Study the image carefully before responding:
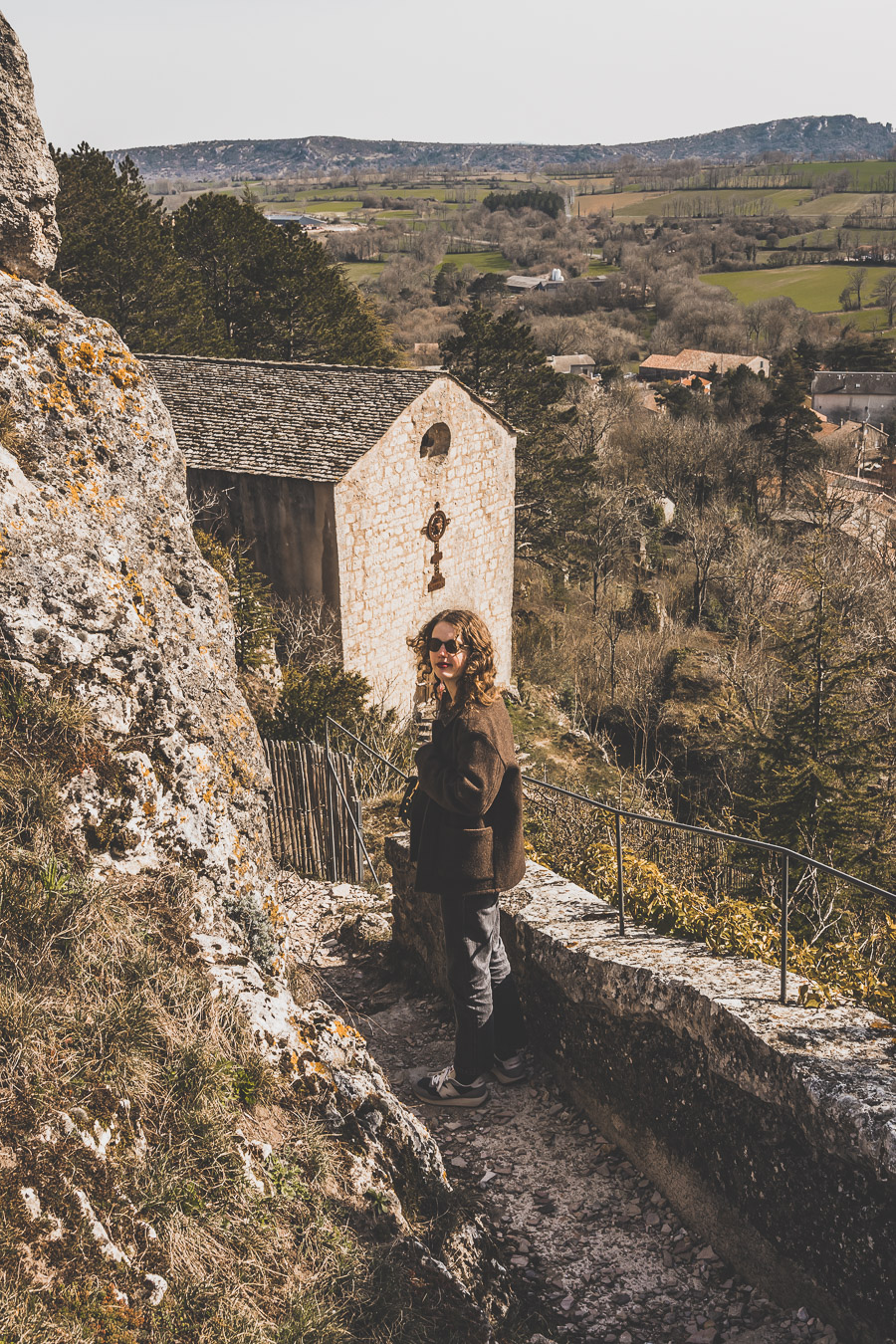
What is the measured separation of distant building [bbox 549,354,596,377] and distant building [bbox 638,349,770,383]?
3.73m

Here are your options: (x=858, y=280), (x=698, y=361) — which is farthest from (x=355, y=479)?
(x=858, y=280)

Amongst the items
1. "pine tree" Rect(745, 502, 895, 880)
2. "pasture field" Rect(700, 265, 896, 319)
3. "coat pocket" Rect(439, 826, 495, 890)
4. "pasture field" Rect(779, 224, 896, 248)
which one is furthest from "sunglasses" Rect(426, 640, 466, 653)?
"pasture field" Rect(779, 224, 896, 248)

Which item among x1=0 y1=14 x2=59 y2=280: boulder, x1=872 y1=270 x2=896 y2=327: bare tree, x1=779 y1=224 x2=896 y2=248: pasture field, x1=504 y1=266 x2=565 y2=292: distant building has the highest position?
x1=779 y1=224 x2=896 y2=248: pasture field

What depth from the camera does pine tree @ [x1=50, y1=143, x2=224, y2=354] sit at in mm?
24031

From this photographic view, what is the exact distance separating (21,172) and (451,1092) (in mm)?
4262

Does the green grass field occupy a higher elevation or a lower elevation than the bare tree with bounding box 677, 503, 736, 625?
higher

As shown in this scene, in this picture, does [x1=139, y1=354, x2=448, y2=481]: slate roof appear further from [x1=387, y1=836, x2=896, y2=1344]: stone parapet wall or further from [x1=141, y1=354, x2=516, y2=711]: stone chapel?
[x1=387, y1=836, x2=896, y2=1344]: stone parapet wall

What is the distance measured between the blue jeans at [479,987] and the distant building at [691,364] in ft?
223

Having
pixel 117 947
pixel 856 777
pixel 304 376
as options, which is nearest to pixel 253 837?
pixel 117 947

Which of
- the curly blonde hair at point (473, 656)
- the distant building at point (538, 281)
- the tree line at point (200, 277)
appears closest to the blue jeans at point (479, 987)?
the curly blonde hair at point (473, 656)

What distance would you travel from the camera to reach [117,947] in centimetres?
262

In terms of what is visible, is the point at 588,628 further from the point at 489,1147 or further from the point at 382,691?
the point at 489,1147

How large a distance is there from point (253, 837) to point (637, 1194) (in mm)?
2000

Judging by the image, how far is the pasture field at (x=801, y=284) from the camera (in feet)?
295
